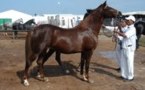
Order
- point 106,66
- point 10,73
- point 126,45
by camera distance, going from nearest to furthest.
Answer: point 126,45
point 10,73
point 106,66

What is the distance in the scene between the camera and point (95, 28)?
10.4m

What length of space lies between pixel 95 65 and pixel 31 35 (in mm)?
4138

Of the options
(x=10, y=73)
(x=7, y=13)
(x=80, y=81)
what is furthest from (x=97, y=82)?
(x=7, y=13)

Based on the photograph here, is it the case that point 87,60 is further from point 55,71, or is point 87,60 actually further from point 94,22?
point 55,71

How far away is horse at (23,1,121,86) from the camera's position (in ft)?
31.5

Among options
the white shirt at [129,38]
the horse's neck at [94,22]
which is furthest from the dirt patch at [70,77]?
the horse's neck at [94,22]

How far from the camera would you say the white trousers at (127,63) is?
1021cm

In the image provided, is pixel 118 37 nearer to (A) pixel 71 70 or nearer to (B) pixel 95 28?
(B) pixel 95 28

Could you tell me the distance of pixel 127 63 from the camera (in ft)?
33.9

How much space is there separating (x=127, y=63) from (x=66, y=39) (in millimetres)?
1885

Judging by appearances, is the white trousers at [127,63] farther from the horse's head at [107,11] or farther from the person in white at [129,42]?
the horse's head at [107,11]

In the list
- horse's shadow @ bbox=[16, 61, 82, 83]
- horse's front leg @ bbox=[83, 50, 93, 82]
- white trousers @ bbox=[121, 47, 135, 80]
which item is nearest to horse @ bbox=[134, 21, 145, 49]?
horse's shadow @ bbox=[16, 61, 82, 83]

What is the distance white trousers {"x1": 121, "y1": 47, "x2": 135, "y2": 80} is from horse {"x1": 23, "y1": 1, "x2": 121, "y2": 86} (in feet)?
2.94

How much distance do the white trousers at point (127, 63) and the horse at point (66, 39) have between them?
35.3 inches
